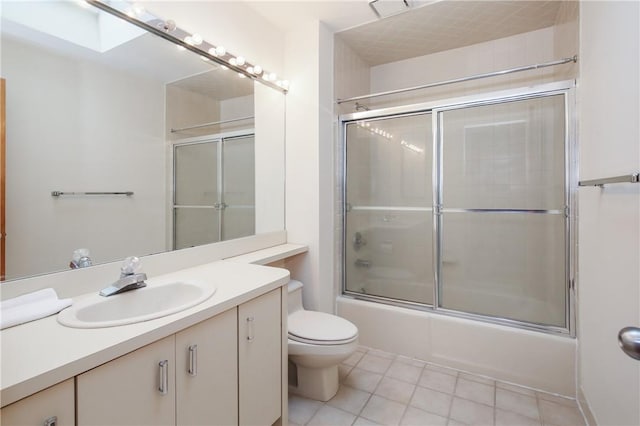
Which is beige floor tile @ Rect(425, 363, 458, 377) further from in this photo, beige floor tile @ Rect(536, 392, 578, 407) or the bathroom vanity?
the bathroom vanity

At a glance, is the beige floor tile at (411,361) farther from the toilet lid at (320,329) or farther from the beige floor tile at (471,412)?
the toilet lid at (320,329)

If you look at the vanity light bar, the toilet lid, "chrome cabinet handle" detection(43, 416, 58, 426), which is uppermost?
the vanity light bar

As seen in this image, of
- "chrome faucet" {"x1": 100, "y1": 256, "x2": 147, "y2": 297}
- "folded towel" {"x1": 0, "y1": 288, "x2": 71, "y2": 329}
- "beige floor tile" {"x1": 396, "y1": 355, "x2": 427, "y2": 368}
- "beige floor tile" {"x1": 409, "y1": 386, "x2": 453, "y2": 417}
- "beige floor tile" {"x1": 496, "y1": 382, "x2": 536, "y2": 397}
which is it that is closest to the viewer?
"folded towel" {"x1": 0, "y1": 288, "x2": 71, "y2": 329}

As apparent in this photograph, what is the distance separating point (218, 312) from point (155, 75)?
50.5 inches

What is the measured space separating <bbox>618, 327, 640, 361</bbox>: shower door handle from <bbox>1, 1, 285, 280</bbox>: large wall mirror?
171 cm

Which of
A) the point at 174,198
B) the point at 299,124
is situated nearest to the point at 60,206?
the point at 174,198

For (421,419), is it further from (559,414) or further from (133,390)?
(133,390)

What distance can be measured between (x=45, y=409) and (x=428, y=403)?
1.74 meters

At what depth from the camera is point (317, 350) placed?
64.2 inches

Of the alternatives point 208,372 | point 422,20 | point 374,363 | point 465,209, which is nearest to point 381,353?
point 374,363

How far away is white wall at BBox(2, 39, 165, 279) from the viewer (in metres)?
1.13

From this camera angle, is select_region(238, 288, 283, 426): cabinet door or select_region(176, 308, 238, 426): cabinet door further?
select_region(238, 288, 283, 426): cabinet door

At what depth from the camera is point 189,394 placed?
103cm

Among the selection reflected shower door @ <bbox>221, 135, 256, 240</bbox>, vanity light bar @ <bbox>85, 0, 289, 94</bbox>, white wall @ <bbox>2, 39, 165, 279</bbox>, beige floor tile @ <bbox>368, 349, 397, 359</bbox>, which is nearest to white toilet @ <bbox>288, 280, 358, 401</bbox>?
beige floor tile @ <bbox>368, 349, 397, 359</bbox>
